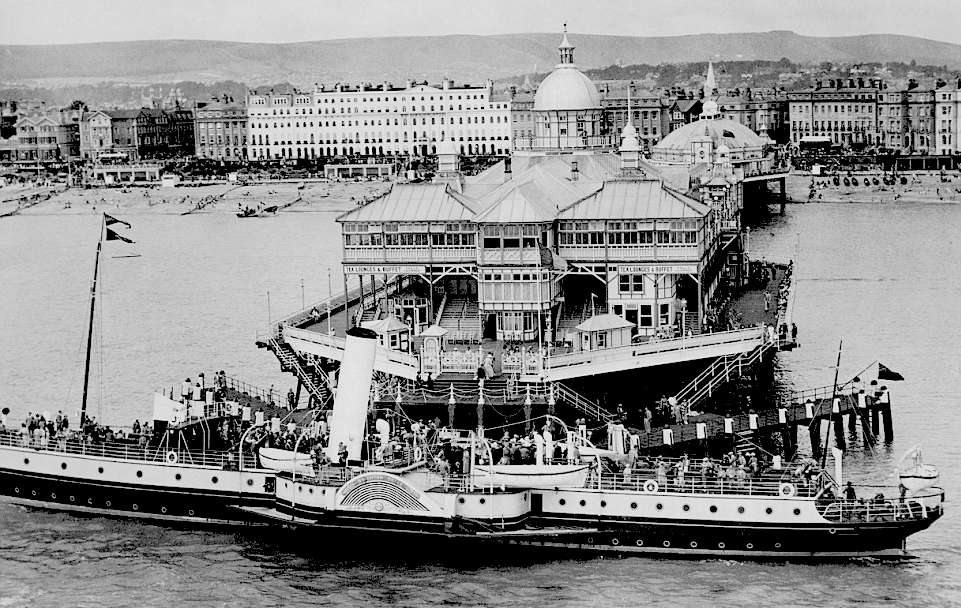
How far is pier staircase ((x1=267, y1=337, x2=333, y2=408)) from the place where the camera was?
5782 centimetres

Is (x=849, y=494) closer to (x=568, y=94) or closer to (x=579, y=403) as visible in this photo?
(x=579, y=403)

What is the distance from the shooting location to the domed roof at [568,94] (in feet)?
229

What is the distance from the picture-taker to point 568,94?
6981 cm

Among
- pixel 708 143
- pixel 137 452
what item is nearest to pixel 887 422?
pixel 137 452

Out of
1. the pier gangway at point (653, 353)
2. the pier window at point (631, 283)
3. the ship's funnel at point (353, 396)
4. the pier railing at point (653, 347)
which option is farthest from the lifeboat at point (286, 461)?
the pier window at point (631, 283)

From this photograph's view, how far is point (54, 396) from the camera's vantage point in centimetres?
6272

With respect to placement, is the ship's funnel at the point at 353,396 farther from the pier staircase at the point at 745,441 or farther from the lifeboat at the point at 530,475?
the pier staircase at the point at 745,441

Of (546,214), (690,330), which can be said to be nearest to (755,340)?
(690,330)

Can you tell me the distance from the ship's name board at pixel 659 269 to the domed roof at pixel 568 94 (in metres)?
13.4

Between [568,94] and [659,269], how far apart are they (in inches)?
557

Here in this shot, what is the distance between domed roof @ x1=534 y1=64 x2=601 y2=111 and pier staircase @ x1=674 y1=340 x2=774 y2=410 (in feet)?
55.6

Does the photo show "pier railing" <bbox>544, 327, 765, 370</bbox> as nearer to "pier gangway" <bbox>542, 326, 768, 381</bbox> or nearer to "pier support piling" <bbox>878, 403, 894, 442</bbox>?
"pier gangway" <bbox>542, 326, 768, 381</bbox>

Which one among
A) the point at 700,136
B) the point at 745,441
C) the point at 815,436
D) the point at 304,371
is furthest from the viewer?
the point at 700,136

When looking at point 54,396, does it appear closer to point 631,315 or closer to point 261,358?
point 261,358
